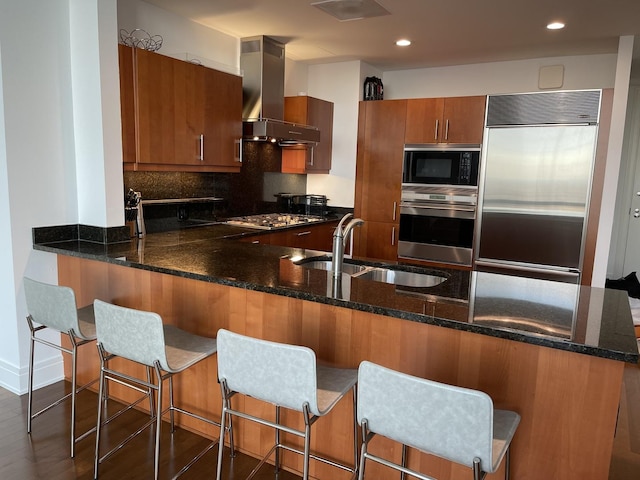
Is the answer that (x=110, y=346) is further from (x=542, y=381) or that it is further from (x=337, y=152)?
(x=337, y=152)

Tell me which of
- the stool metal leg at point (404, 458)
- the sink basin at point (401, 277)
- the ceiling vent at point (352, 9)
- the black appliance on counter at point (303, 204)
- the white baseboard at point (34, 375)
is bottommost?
the white baseboard at point (34, 375)

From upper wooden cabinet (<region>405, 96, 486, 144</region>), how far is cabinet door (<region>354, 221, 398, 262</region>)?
0.91 m

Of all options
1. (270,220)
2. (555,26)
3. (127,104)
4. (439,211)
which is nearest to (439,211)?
(439,211)

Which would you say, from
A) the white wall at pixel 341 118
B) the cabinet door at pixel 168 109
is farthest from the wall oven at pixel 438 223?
the cabinet door at pixel 168 109

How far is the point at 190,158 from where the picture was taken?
340 centimetres

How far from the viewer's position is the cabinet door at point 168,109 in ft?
9.91

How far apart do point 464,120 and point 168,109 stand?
2634 mm

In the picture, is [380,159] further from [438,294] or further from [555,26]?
[438,294]

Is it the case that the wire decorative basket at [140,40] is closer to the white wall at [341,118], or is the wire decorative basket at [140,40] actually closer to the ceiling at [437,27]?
the ceiling at [437,27]

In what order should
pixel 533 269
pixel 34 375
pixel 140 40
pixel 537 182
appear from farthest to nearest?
pixel 533 269
pixel 537 182
pixel 140 40
pixel 34 375

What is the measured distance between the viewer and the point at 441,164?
4.46 m

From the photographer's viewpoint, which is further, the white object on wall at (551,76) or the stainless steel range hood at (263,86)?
the white object on wall at (551,76)

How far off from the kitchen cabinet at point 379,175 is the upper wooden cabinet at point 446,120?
0.11 metres

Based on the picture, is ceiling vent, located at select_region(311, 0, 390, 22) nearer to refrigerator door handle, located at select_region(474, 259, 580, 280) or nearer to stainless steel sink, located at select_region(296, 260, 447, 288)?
stainless steel sink, located at select_region(296, 260, 447, 288)
